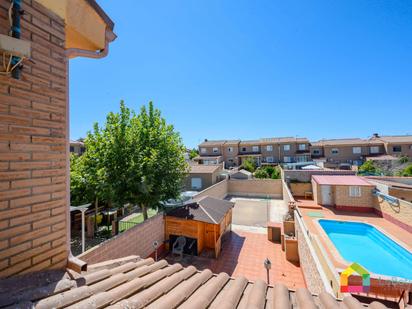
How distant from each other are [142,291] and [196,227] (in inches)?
390

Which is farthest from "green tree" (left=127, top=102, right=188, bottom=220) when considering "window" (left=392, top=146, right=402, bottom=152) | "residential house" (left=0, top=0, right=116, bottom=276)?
"window" (left=392, top=146, right=402, bottom=152)

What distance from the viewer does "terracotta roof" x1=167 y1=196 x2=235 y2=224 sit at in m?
12.4

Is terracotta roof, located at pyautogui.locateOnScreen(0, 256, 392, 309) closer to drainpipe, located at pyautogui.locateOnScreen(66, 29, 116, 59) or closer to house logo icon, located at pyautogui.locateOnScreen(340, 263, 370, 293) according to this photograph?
drainpipe, located at pyautogui.locateOnScreen(66, 29, 116, 59)

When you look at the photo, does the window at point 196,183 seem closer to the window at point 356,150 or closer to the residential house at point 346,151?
the residential house at point 346,151

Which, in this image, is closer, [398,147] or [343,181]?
[343,181]

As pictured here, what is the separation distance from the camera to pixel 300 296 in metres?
3.41

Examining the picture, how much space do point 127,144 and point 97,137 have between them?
1947 mm

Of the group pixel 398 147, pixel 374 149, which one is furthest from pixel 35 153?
pixel 398 147

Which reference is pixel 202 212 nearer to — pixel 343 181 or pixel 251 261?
pixel 251 261

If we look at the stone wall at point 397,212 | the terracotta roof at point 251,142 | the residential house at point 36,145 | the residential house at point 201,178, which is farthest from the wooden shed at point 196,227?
the terracotta roof at point 251,142

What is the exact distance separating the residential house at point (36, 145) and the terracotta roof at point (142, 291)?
34cm

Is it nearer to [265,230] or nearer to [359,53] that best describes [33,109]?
[265,230]

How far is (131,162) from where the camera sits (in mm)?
11109

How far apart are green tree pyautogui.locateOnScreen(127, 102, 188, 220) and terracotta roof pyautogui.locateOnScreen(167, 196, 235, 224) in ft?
3.94
